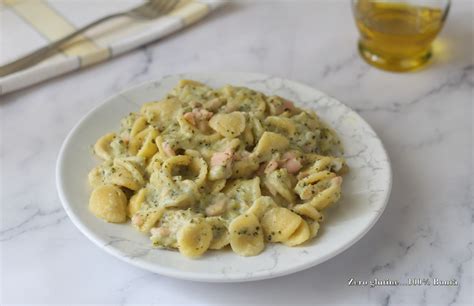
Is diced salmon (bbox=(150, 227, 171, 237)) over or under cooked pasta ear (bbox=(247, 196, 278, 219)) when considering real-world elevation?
under

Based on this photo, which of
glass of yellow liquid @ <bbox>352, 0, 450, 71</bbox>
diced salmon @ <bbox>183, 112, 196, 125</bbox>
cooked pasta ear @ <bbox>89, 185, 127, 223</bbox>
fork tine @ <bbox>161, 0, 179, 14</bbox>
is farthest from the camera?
fork tine @ <bbox>161, 0, 179, 14</bbox>

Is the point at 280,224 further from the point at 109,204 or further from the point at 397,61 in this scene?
the point at 397,61

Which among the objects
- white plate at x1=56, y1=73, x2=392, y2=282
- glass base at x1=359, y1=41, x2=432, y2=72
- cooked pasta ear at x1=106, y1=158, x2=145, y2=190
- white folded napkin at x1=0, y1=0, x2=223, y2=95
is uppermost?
cooked pasta ear at x1=106, y1=158, x2=145, y2=190

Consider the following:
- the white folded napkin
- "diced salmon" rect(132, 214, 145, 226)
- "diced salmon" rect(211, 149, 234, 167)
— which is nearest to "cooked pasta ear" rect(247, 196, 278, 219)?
"diced salmon" rect(211, 149, 234, 167)

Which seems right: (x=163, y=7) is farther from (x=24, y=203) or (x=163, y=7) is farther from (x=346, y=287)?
(x=346, y=287)

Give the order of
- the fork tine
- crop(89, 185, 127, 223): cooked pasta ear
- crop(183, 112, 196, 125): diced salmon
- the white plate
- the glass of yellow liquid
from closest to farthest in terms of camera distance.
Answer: the white plate → crop(89, 185, 127, 223): cooked pasta ear → crop(183, 112, 196, 125): diced salmon → the glass of yellow liquid → the fork tine

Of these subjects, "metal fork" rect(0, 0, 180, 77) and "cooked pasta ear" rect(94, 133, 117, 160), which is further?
"metal fork" rect(0, 0, 180, 77)

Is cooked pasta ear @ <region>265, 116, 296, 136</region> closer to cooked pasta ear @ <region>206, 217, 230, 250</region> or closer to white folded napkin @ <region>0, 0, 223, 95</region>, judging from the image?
cooked pasta ear @ <region>206, 217, 230, 250</region>
